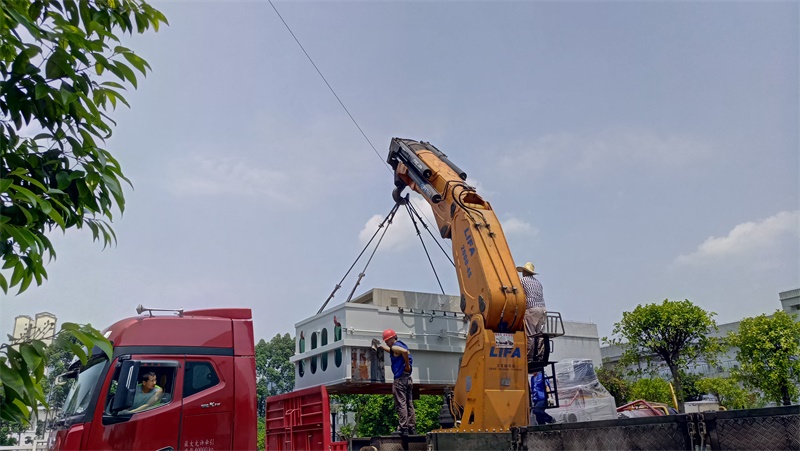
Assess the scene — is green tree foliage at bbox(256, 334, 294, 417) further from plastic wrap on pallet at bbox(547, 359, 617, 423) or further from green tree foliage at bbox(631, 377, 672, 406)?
plastic wrap on pallet at bbox(547, 359, 617, 423)

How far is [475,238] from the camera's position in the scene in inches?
299

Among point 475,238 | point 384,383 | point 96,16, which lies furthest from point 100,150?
point 384,383

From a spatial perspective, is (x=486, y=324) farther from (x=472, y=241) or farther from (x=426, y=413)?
(x=426, y=413)

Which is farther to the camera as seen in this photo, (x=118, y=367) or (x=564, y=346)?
(x=564, y=346)

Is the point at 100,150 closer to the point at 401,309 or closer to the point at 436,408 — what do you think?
the point at 401,309

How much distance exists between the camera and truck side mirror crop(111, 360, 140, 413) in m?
5.84

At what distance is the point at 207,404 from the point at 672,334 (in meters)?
15.3

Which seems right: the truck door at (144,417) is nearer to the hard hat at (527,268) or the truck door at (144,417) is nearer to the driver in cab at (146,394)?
the driver in cab at (146,394)

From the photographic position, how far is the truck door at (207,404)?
243 inches

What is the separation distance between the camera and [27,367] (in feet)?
6.59

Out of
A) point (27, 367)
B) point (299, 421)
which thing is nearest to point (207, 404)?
point (299, 421)

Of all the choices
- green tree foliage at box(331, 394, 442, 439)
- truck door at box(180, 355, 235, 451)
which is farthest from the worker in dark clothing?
green tree foliage at box(331, 394, 442, 439)

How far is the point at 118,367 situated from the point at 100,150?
14.0 feet

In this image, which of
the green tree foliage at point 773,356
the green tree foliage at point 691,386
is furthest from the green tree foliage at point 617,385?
the green tree foliage at point 773,356
